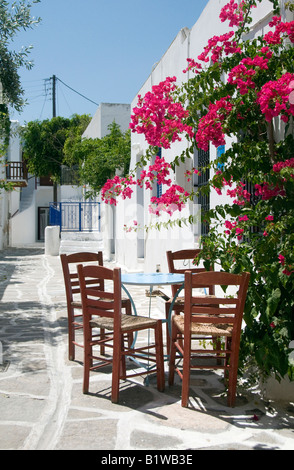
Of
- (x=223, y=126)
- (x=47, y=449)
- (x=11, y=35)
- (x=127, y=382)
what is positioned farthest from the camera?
(x=11, y=35)

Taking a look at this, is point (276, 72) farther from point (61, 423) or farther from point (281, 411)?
point (61, 423)

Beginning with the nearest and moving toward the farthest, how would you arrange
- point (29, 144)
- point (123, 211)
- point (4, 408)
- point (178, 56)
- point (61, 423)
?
point (61, 423), point (4, 408), point (178, 56), point (123, 211), point (29, 144)

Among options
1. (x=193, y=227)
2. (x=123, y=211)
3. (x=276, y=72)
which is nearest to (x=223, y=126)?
(x=276, y=72)

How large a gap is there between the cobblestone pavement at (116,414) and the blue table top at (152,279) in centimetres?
86

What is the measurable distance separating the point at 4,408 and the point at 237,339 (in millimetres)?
1786

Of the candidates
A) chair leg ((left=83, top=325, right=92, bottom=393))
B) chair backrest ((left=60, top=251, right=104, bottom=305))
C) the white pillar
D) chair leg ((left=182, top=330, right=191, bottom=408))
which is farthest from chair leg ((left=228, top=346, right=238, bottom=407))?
the white pillar

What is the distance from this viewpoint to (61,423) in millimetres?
3361

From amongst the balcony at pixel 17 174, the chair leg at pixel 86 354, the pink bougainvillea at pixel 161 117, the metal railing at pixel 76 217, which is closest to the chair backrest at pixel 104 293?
the chair leg at pixel 86 354

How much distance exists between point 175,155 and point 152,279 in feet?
14.4

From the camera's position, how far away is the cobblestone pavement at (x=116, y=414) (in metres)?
3.06

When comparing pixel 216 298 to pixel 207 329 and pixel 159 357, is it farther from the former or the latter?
pixel 159 357

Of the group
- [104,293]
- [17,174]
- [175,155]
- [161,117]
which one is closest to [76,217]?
[17,174]

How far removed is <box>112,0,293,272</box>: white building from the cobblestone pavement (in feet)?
7.57

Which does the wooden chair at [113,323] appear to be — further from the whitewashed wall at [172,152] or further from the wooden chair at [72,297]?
the whitewashed wall at [172,152]
